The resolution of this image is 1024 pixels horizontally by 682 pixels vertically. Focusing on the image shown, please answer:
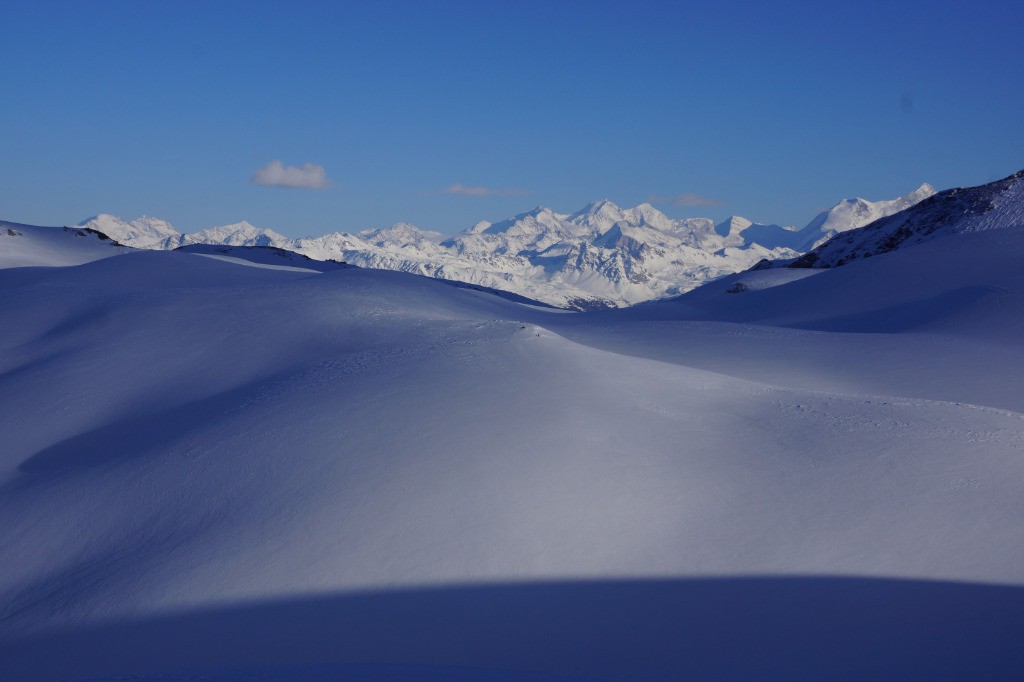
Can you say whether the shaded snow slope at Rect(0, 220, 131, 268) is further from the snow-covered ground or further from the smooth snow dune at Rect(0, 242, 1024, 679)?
the smooth snow dune at Rect(0, 242, 1024, 679)

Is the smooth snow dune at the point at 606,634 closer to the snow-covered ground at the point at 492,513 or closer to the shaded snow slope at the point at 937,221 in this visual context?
the snow-covered ground at the point at 492,513

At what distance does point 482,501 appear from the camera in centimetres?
967

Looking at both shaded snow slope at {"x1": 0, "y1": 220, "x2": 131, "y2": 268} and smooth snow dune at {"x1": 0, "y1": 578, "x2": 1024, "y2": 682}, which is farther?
shaded snow slope at {"x1": 0, "y1": 220, "x2": 131, "y2": 268}

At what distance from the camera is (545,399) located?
1208 cm

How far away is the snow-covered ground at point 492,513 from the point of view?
7.61 metres

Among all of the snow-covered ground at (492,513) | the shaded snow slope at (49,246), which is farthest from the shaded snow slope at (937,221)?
the shaded snow slope at (49,246)

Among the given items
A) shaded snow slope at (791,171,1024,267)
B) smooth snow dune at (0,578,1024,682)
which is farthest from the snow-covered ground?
shaded snow slope at (791,171,1024,267)

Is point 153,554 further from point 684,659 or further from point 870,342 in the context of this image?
point 870,342

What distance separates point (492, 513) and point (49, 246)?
3851 centimetres

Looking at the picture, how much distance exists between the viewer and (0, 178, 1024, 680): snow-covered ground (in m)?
7.61

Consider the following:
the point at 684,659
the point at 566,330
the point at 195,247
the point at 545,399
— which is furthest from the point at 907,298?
the point at 195,247

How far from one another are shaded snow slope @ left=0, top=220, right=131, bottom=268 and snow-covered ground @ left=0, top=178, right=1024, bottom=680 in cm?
2061

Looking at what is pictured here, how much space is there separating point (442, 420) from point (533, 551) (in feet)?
10.0

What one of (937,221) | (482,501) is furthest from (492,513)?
(937,221)
